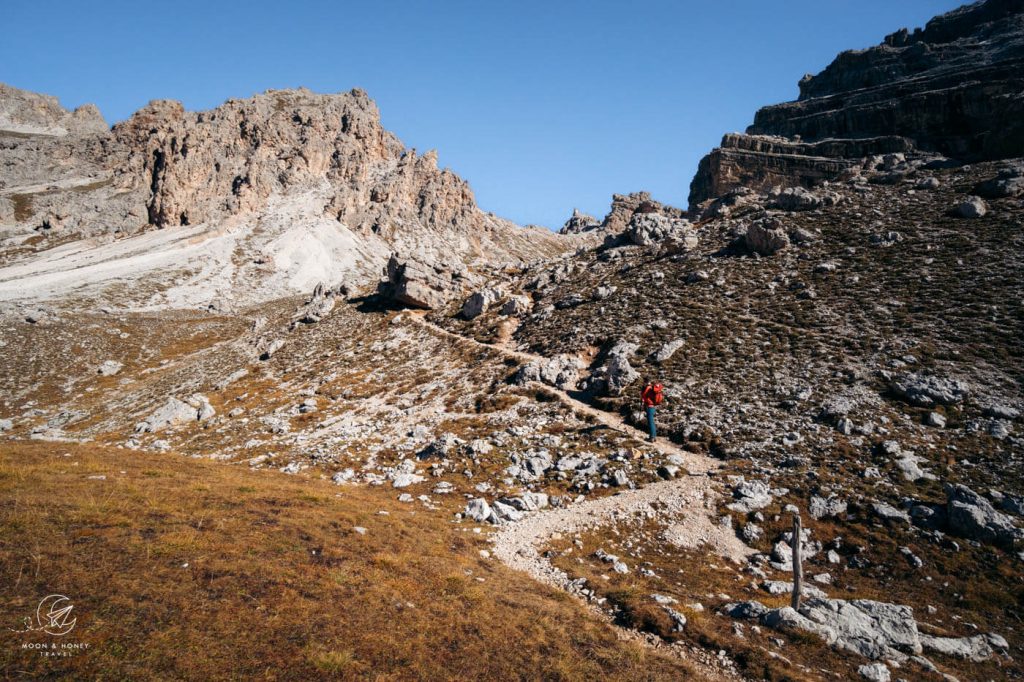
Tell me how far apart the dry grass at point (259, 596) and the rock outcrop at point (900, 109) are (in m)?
70.2

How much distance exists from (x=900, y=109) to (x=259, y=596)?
10788 centimetres

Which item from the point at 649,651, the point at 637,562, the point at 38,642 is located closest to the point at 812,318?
the point at 637,562

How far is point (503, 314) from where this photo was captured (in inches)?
2235

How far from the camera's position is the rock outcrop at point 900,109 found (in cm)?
6788

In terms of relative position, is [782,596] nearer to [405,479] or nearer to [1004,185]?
[405,479]

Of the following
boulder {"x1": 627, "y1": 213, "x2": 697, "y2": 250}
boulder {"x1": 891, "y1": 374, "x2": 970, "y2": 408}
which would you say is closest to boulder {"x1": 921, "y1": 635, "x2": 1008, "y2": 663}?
boulder {"x1": 891, "y1": 374, "x2": 970, "y2": 408}

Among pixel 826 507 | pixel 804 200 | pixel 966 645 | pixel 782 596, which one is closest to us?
pixel 966 645

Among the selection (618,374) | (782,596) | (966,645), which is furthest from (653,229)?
(966,645)

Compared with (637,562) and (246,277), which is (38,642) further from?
(246,277)

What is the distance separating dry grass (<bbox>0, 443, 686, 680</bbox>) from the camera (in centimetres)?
982

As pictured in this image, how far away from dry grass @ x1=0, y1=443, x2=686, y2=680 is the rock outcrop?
230 ft

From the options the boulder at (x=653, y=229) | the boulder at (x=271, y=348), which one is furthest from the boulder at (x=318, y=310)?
the boulder at (x=653, y=229)

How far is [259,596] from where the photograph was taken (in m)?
12.2

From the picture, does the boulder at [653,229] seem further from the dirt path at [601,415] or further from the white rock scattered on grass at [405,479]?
the white rock scattered on grass at [405,479]
